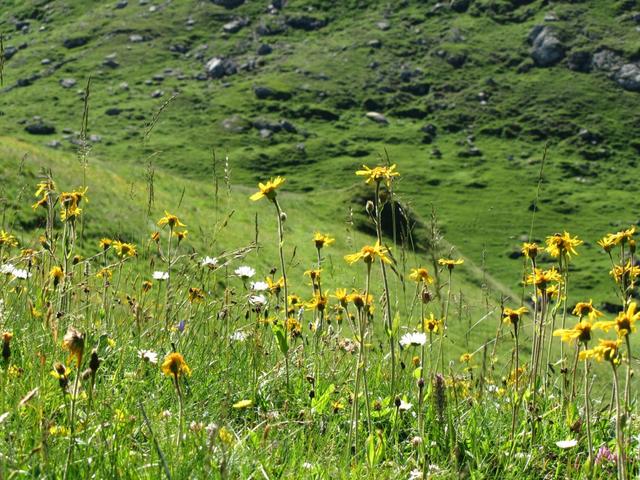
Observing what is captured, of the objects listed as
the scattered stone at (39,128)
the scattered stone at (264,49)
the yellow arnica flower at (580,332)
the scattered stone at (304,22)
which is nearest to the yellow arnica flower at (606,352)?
the yellow arnica flower at (580,332)

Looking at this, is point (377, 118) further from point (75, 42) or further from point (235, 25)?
point (75, 42)

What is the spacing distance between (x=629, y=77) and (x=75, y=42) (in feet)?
401

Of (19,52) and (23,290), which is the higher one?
(23,290)

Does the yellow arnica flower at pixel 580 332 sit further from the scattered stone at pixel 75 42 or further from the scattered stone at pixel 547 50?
the scattered stone at pixel 75 42

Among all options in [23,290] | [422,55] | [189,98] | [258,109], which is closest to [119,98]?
[189,98]

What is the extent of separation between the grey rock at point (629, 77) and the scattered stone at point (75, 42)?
11823 cm

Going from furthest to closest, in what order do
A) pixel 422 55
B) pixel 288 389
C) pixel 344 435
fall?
pixel 422 55 < pixel 288 389 < pixel 344 435

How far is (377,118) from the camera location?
146 m

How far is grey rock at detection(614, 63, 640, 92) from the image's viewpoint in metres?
152

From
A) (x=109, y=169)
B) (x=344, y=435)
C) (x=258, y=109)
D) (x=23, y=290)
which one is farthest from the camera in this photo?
(x=258, y=109)

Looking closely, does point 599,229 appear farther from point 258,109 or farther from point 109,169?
point 109,169

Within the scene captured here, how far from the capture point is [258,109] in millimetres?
146375

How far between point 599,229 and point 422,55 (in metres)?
70.2

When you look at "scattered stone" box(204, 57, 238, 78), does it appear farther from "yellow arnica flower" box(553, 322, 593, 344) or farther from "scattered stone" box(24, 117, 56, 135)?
"yellow arnica flower" box(553, 322, 593, 344)
